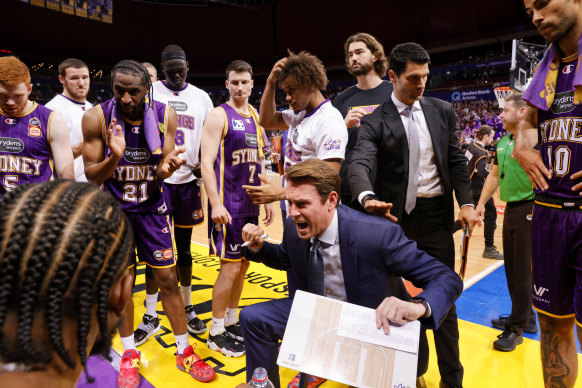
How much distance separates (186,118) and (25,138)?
134 centimetres

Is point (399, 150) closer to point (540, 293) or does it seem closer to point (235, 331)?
point (540, 293)

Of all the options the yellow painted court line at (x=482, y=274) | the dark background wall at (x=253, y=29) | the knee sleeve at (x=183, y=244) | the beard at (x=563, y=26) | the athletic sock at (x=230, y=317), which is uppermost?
the dark background wall at (x=253, y=29)

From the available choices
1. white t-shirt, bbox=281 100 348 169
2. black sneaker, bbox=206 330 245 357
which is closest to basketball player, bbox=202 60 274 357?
black sneaker, bbox=206 330 245 357

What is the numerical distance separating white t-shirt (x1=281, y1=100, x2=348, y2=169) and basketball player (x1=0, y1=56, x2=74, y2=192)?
5.56 feet

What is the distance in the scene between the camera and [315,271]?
2000mm

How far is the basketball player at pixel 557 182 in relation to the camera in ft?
5.94

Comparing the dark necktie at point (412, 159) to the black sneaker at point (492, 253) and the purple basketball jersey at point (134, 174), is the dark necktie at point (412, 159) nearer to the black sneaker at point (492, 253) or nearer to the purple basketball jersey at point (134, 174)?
the purple basketball jersey at point (134, 174)

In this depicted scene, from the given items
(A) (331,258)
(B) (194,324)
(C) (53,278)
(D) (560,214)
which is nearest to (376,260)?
(A) (331,258)

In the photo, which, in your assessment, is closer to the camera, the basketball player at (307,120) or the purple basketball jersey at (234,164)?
the basketball player at (307,120)

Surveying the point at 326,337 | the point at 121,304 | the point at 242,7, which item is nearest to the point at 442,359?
the point at 326,337

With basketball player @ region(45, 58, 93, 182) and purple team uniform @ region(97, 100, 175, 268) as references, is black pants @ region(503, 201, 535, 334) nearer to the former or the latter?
purple team uniform @ region(97, 100, 175, 268)

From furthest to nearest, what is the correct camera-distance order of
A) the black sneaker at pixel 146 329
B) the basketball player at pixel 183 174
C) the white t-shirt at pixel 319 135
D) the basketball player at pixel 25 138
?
the basketball player at pixel 183 174, the black sneaker at pixel 146 329, the basketball player at pixel 25 138, the white t-shirt at pixel 319 135

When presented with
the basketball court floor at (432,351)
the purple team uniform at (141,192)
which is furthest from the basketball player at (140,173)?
the basketball court floor at (432,351)

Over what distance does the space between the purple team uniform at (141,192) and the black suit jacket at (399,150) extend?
58.0 inches
